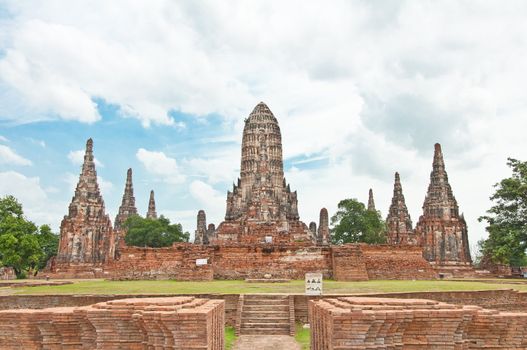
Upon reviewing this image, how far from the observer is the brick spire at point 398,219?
2207 inches

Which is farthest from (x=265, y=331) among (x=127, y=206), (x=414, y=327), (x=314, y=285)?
(x=127, y=206)

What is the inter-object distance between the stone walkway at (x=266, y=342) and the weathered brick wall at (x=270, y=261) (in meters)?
11.3

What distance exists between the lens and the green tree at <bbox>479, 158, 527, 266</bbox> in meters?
34.4

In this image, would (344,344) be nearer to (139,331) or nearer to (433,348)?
(433,348)

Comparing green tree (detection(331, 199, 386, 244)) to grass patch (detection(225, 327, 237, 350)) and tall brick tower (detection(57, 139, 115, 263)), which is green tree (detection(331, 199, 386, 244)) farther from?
grass patch (detection(225, 327, 237, 350))

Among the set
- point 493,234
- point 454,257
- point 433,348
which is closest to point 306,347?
point 433,348

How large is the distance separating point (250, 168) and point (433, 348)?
225ft

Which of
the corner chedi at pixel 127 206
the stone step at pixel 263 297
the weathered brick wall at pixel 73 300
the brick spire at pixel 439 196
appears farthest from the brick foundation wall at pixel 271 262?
the corner chedi at pixel 127 206

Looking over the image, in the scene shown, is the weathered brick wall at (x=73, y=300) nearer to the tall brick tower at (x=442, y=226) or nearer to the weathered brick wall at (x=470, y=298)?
the weathered brick wall at (x=470, y=298)

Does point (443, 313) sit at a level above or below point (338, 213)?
below

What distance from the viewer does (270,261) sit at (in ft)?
84.7

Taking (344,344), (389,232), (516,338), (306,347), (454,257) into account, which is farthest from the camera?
(389,232)

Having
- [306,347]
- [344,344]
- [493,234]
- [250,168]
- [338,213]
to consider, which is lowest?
[306,347]

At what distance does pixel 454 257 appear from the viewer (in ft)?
157
